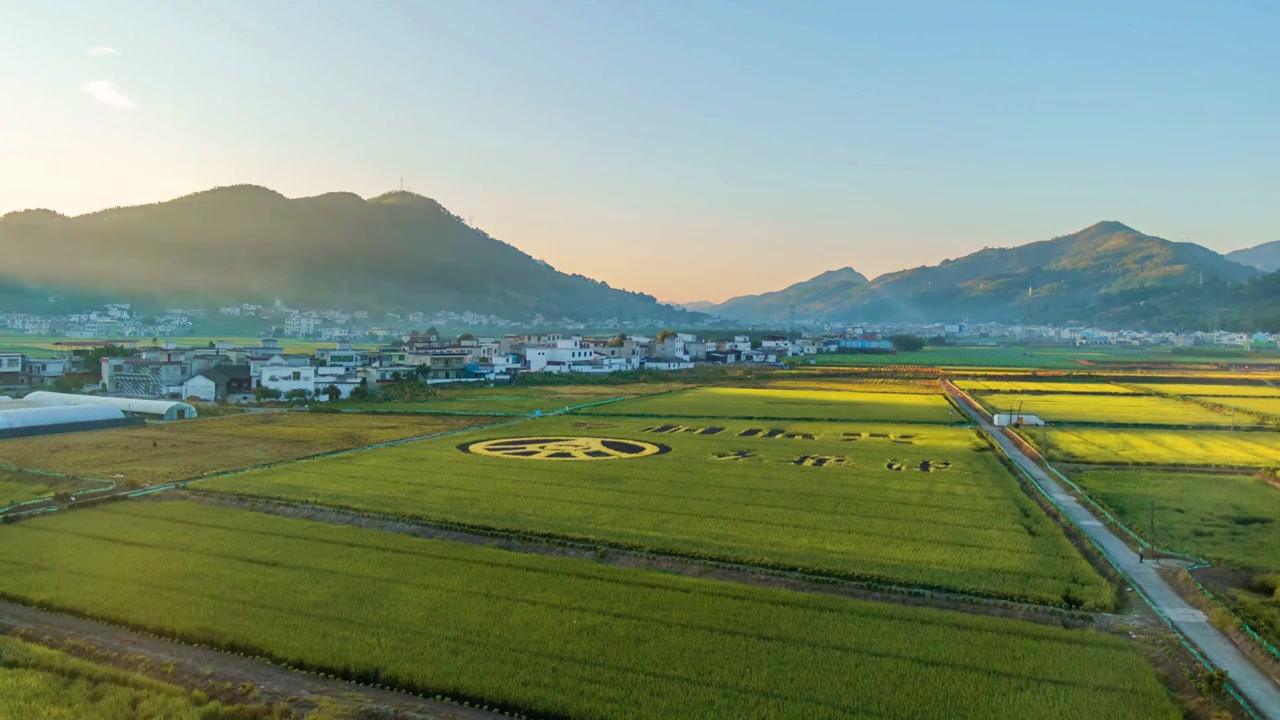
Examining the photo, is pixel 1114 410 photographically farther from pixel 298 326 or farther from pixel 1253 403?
pixel 298 326

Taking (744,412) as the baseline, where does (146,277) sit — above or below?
above

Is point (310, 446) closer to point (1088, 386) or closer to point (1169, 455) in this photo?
point (1169, 455)

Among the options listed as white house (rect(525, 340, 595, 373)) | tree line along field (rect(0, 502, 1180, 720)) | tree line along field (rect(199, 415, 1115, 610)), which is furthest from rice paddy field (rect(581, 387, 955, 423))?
tree line along field (rect(0, 502, 1180, 720))

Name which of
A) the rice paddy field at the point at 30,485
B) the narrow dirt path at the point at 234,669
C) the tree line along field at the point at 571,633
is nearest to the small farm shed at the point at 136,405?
the rice paddy field at the point at 30,485

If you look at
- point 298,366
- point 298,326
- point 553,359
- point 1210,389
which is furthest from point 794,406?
point 298,326

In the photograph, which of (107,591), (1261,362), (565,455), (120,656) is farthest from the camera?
(1261,362)

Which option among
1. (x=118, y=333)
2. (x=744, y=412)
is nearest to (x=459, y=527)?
(x=744, y=412)

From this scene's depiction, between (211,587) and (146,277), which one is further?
(146,277)
